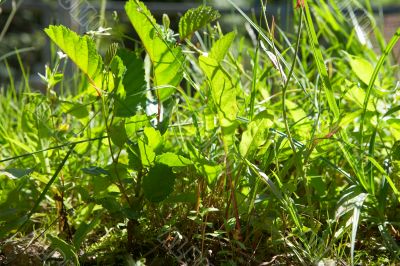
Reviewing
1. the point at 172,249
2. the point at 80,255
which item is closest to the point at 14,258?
the point at 80,255

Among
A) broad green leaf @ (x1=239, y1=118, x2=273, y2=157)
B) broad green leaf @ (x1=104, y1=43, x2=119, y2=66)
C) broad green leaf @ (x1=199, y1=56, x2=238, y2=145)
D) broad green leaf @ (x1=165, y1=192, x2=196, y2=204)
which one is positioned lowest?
broad green leaf @ (x1=165, y1=192, x2=196, y2=204)

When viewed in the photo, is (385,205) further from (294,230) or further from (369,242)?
(294,230)

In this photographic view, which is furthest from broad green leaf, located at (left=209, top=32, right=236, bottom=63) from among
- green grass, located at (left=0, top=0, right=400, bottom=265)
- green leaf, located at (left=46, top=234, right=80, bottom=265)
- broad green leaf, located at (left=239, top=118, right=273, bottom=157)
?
green leaf, located at (left=46, top=234, right=80, bottom=265)

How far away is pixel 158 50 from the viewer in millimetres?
978

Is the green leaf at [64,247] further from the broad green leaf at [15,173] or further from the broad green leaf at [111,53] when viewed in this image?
the broad green leaf at [111,53]

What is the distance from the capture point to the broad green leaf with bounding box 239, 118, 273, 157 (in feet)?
3.03

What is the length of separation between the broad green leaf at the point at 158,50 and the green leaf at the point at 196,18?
3 centimetres

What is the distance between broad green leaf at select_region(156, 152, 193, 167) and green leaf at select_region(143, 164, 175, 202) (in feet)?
0.03

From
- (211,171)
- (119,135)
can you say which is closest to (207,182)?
(211,171)

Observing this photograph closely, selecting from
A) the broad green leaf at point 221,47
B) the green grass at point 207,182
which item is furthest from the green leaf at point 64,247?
the broad green leaf at point 221,47

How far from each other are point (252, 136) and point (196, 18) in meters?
0.20

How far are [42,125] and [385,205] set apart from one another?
60 centimetres

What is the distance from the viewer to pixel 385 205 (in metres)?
1.07

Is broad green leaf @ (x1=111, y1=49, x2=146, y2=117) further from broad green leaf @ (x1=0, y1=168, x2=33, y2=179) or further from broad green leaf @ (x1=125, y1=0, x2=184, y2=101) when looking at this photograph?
broad green leaf @ (x1=0, y1=168, x2=33, y2=179)
